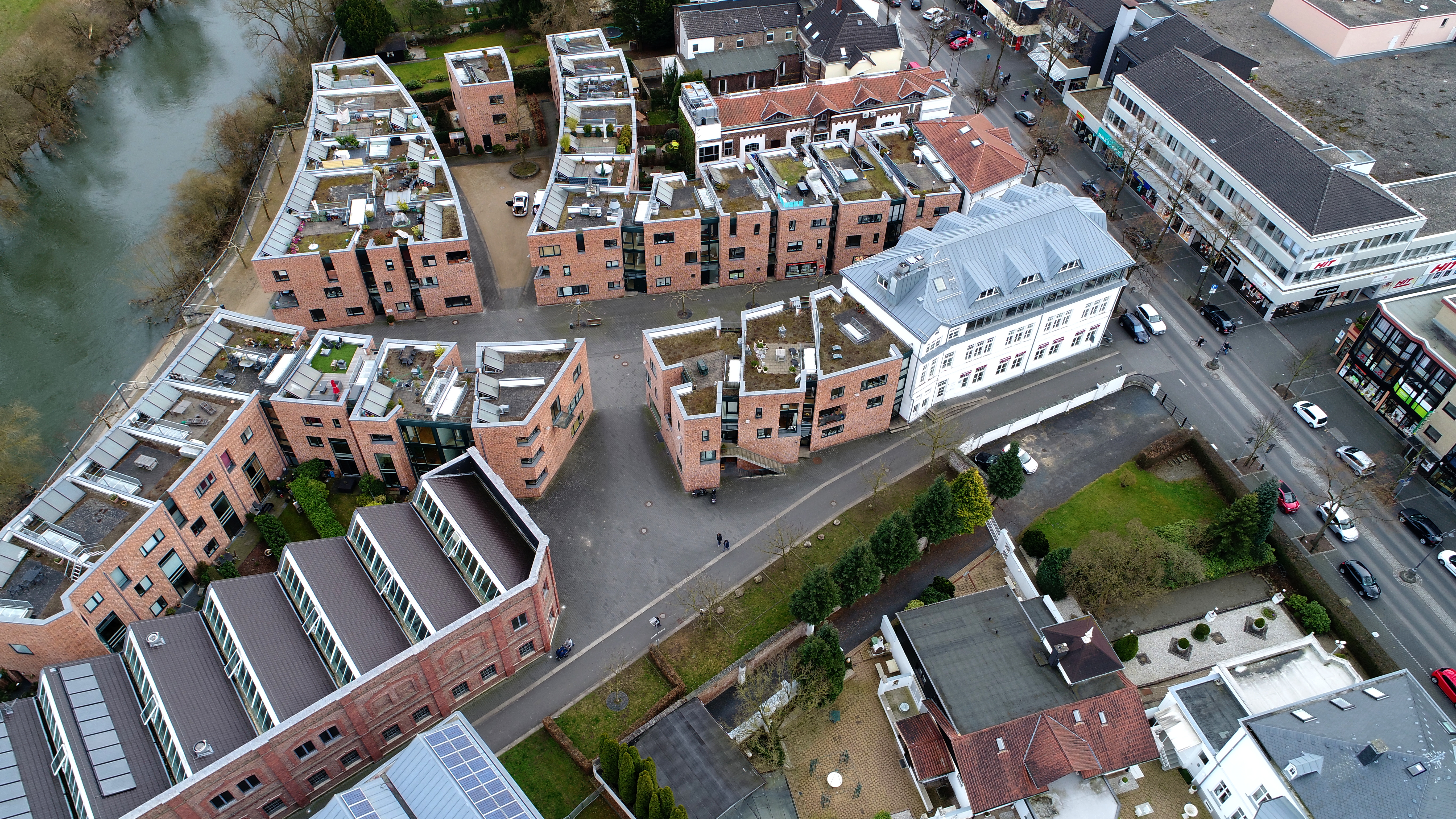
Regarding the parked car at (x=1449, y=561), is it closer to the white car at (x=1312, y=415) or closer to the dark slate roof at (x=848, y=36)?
the white car at (x=1312, y=415)

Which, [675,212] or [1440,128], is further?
[1440,128]

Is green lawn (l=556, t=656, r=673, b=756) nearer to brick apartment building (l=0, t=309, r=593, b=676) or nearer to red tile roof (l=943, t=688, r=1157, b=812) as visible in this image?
brick apartment building (l=0, t=309, r=593, b=676)

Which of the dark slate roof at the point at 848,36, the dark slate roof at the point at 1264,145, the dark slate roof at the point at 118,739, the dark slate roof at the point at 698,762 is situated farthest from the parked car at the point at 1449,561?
the dark slate roof at the point at 118,739

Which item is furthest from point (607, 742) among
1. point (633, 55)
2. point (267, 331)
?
Result: point (633, 55)

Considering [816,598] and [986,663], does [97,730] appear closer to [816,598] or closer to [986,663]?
[816,598]

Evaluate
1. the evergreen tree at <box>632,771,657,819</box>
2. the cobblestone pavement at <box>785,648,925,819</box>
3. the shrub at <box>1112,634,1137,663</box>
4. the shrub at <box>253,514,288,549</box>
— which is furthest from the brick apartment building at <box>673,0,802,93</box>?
the evergreen tree at <box>632,771,657,819</box>

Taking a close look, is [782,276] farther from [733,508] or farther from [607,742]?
[607,742]
